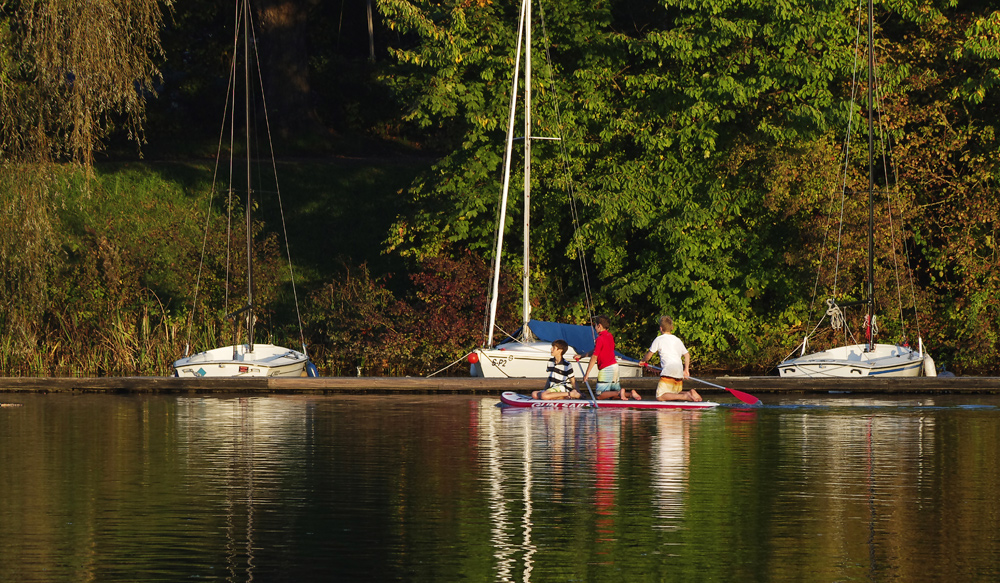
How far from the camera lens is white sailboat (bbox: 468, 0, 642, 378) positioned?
32125 mm

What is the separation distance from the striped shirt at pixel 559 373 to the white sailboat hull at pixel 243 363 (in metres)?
8.11

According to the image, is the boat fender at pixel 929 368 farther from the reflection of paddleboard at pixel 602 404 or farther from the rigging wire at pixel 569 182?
the reflection of paddleboard at pixel 602 404

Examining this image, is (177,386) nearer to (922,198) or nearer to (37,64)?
(37,64)

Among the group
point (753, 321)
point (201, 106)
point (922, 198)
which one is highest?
point (201, 106)

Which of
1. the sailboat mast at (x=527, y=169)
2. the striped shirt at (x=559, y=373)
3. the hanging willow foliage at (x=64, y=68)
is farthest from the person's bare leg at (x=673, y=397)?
the hanging willow foliage at (x=64, y=68)

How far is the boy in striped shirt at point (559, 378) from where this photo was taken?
25.9 meters

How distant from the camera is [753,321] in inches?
1442

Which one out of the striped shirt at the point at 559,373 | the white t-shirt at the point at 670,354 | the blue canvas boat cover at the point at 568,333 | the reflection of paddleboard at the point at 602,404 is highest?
the blue canvas boat cover at the point at 568,333

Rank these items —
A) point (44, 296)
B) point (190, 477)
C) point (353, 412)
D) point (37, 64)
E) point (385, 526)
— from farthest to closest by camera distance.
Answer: point (44, 296) → point (37, 64) → point (353, 412) → point (190, 477) → point (385, 526)

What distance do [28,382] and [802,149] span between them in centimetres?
1821

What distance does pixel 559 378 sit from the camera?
85.3 ft

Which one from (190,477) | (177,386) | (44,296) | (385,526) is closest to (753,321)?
(177,386)

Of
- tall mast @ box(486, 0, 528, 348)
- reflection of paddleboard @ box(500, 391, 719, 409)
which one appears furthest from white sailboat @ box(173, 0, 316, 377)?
reflection of paddleboard @ box(500, 391, 719, 409)

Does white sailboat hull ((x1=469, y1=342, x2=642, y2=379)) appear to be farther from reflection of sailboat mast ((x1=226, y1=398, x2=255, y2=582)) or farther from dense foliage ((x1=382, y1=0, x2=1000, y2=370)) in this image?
reflection of sailboat mast ((x1=226, y1=398, x2=255, y2=582))
